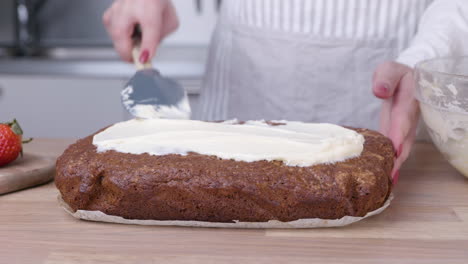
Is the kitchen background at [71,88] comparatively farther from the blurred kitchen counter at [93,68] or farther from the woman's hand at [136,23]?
the woman's hand at [136,23]

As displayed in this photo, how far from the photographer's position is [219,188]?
885mm

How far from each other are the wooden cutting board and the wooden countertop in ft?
0.14

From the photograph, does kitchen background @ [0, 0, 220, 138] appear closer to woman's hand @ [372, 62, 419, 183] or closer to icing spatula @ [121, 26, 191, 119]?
icing spatula @ [121, 26, 191, 119]

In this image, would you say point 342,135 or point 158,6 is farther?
point 158,6

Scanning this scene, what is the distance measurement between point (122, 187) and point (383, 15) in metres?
0.85

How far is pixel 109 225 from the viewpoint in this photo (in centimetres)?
92

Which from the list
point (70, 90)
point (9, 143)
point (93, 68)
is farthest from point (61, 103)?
point (9, 143)

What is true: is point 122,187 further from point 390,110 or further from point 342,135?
point 390,110

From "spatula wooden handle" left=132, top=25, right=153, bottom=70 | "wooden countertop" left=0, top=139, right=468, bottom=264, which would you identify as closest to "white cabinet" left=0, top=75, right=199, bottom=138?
"spatula wooden handle" left=132, top=25, right=153, bottom=70

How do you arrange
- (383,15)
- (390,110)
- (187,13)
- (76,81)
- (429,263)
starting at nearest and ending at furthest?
(429,263), (390,110), (383,15), (76,81), (187,13)

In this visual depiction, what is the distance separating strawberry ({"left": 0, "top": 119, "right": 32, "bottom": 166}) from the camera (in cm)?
111

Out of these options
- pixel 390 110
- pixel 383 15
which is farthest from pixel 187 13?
pixel 390 110

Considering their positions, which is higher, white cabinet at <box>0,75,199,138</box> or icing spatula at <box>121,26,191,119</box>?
icing spatula at <box>121,26,191,119</box>

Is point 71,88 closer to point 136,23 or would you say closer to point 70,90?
point 70,90
